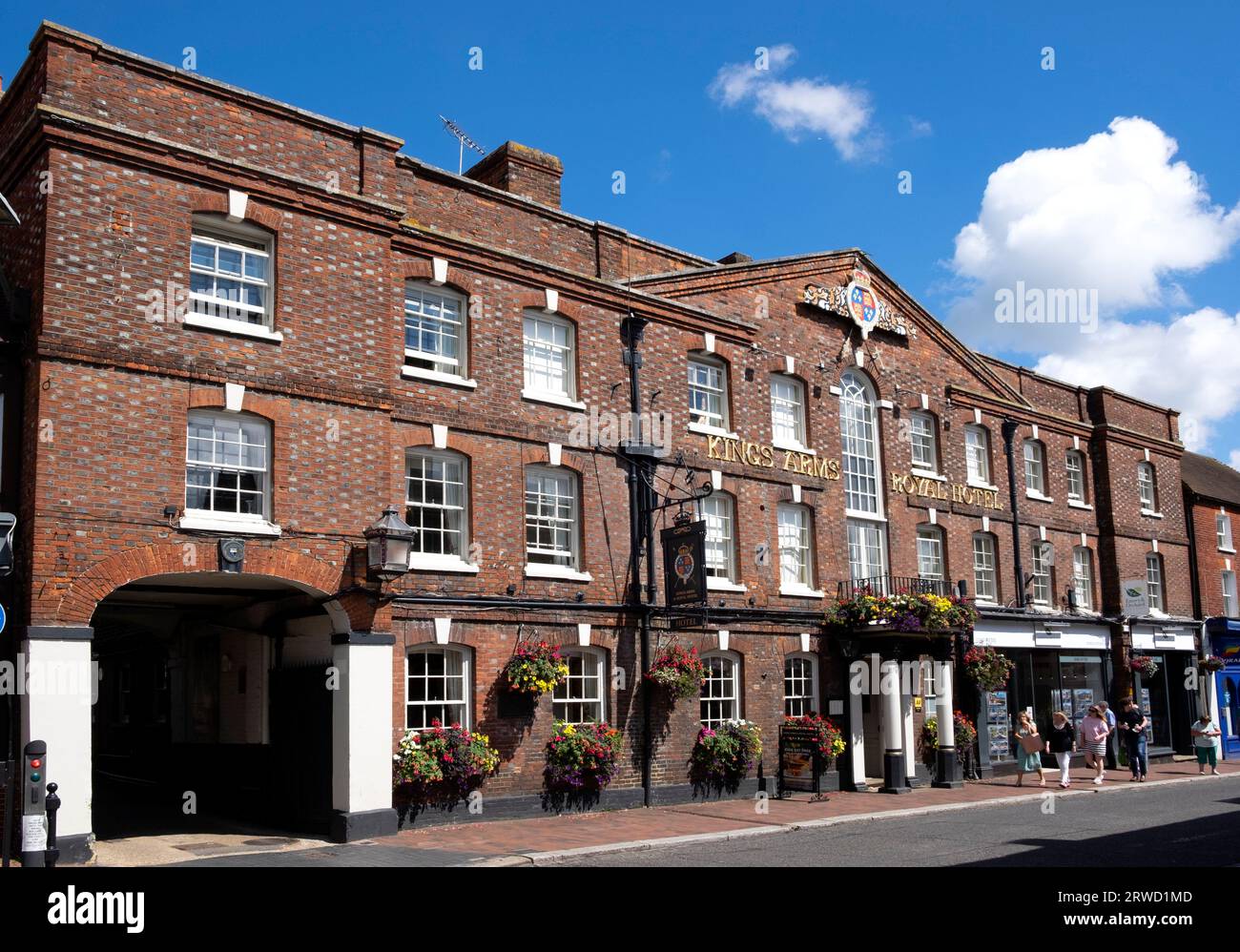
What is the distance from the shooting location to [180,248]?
1505cm

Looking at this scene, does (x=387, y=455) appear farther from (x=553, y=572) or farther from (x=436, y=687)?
(x=553, y=572)

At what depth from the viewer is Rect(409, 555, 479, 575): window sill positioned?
17.1m

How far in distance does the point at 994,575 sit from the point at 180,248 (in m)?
20.4

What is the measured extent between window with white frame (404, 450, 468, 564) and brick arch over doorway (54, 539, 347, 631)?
2.16 metres

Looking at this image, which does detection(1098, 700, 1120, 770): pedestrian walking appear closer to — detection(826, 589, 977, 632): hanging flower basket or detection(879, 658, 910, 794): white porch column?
detection(879, 658, 910, 794): white porch column

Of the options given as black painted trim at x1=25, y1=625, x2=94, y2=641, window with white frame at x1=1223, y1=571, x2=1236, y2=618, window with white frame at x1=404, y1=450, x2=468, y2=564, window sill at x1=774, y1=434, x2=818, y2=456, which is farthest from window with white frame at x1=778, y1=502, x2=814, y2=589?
window with white frame at x1=1223, y1=571, x2=1236, y2=618

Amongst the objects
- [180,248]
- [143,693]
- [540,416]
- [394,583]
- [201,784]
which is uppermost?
[180,248]

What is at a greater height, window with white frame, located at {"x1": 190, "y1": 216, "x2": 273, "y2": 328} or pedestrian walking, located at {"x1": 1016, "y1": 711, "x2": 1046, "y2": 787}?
window with white frame, located at {"x1": 190, "y1": 216, "x2": 273, "y2": 328}

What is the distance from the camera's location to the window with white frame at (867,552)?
2438 cm

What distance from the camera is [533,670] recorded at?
17.5 m

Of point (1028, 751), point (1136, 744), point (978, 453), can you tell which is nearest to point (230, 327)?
point (1028, 751)
